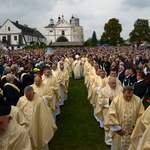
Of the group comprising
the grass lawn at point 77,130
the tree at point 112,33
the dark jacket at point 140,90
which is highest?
the tree at point 112,33

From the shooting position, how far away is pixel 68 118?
10.0 m

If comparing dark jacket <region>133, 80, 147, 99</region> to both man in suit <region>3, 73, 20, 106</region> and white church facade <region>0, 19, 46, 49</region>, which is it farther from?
white church facade <region>0, 19, 46, 49</region>

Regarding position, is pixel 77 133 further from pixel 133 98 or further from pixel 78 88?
pixel 78 88

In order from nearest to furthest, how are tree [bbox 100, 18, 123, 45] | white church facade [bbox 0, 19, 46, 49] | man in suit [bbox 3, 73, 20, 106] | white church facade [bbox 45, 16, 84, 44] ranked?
man in suit [bbox 3, 73, 20, 106] → tree [bbox 100, 18, 123, 45] → white church facade [bbox 0, 19, 46, 49] → white church facade [bbox 45, 16, 84, 44]

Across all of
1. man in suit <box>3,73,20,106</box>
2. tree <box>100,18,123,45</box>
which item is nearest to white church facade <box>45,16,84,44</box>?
tree <box>100,18,123,45</box>

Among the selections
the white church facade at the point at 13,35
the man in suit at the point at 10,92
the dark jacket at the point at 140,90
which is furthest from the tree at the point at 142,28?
the man in suit at the point at 10,92

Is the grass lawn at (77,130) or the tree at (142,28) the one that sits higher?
the tree at (142,28)

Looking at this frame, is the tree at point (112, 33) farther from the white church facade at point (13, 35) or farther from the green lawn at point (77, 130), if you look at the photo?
the green lawn at point (77, 130)

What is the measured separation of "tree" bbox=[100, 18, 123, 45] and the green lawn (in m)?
62.3

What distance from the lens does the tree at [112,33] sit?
7269cm

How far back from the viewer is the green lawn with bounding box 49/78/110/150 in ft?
24.5

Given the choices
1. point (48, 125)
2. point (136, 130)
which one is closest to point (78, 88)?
point (48, 125)

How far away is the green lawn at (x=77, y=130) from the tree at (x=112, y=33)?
6226 cm

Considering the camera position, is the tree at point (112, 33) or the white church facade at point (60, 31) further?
the white church facade at point (60, 31)
